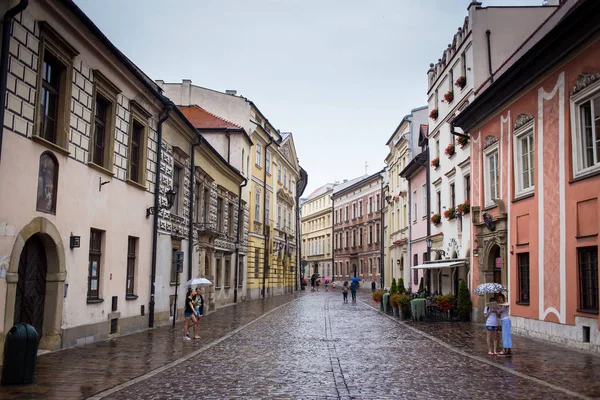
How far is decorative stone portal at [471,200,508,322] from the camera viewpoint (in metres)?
19.9

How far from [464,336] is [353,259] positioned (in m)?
57.7

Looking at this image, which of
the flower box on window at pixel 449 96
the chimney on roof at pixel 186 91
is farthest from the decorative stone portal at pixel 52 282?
Result: the chimney on roof at pixel 186 91

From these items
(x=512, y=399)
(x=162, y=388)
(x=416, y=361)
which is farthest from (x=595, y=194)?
→ (x=162, y=388)

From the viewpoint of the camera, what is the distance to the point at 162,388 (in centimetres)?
945

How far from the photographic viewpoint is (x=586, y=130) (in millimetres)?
14836

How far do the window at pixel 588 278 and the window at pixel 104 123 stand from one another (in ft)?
39.8

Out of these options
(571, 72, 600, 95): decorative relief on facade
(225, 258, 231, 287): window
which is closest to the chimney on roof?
(225, 258, 231, 287): window

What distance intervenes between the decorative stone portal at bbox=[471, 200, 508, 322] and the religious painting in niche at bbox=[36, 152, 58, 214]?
1360 centimetres

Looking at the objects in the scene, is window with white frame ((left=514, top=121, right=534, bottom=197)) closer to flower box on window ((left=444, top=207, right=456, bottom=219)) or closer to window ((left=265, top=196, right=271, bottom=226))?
flower box on window ((left=444, top=207, right=456, bottom=219))

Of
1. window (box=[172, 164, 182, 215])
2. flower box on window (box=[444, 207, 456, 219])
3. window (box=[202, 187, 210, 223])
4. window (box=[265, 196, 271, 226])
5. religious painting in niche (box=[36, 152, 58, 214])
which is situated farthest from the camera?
window (box=[265, 196, 271, 226])

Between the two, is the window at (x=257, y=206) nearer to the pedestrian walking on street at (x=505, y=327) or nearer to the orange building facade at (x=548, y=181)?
the orange building facade at (x=548, y=181)

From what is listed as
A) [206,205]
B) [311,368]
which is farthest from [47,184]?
[206,205]

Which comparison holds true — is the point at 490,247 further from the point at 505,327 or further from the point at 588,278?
the point at 505,327

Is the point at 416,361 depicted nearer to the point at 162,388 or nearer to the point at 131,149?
the point at 162,388
